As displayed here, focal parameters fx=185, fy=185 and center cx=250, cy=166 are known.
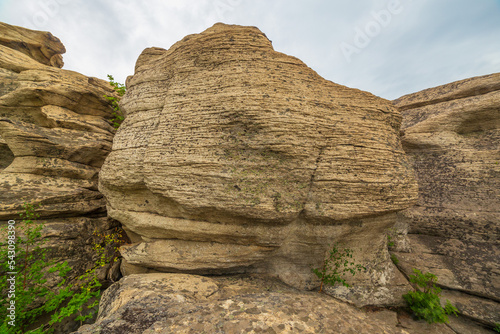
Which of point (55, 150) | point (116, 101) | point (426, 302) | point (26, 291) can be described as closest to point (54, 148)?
point (55, 150)

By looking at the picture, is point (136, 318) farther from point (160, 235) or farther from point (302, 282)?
point (302, 282)

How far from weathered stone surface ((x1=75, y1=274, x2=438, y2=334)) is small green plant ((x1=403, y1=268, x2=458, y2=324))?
13.0 inches

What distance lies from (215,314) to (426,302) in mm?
6166

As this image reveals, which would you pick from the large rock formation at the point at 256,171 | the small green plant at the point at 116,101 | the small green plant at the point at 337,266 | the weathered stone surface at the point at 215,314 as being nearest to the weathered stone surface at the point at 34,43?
the small green plant at the point at 116,101

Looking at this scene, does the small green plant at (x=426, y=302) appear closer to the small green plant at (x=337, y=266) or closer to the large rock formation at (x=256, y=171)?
the large rock formation at (x=256, y=171)

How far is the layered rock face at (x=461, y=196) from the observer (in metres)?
6.05

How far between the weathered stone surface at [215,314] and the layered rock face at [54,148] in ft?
11.9

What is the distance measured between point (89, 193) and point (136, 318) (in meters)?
6.38

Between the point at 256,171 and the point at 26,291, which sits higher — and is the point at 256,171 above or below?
above

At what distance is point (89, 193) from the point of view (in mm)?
7695

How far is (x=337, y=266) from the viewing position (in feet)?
19.5

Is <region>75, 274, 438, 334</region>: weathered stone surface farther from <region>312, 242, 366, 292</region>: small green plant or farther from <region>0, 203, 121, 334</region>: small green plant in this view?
<region>312, 242, 366, 292</region>: small green plant

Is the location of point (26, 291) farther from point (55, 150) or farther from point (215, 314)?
point (215, 314)

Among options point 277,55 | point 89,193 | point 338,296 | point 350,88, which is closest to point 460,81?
point 350,88
